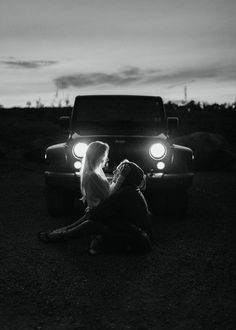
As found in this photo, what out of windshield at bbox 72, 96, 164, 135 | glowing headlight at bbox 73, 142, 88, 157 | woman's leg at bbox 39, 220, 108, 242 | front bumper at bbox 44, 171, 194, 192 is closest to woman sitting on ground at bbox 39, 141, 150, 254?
woman's leg at bbox 39, 220, 108, 242

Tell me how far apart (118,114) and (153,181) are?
1.59 meters

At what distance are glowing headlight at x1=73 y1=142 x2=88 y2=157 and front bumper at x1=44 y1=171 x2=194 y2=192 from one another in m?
0.29

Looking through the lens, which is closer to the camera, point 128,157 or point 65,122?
point 128,157

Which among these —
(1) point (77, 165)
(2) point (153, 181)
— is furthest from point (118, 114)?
(2) point (153, 181)

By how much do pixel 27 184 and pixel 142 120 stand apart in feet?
13.1

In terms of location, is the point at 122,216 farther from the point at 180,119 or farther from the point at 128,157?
the point at 180,119

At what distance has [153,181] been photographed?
5.14 m

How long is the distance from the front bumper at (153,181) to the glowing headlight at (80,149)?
291 mm

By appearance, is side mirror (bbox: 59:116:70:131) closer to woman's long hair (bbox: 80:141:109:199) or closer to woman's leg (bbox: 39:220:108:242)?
woman's long hair (bbox: 80:141:109:199)

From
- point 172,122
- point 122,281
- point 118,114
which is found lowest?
point 122,281

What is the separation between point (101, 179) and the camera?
4.43 m

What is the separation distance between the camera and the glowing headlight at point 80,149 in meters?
5.32

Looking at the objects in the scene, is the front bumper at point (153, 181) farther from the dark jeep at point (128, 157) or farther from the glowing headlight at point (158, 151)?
the glowing headlight at point (158, 151)

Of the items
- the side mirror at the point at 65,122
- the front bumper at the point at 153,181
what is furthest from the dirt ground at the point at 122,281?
the side mirror at the point at 65,122
